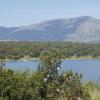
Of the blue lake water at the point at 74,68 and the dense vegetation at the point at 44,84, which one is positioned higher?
the dense vegetation at the point at 44,84

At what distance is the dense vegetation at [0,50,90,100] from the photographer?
9109 millimetres

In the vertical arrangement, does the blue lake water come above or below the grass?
below

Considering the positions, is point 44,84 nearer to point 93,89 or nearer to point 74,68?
point 93,89

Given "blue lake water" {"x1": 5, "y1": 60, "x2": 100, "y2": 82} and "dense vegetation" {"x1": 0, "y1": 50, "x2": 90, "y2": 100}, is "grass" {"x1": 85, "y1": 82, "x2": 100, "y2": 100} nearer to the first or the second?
"dense vegetation" {"x1": 0, "y1": 50, "x2": 90, "y2": 100}

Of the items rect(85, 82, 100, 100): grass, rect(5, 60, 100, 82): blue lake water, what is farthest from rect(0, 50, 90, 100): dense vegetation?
rect(5, 60, 100, 82): blue lake water

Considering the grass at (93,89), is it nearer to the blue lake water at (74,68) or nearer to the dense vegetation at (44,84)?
the dense vegetation at (44,84)

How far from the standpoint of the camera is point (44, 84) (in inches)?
409

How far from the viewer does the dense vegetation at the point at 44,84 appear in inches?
359

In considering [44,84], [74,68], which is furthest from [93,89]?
[74,68]

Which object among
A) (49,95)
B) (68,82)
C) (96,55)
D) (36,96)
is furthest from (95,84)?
(96,55)

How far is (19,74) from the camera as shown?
10.1 m

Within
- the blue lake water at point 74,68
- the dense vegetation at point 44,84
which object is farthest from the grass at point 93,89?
the blue lake water at point 74,68

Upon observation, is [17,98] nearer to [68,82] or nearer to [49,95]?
[49,95]

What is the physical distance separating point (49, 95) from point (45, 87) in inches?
9.5
